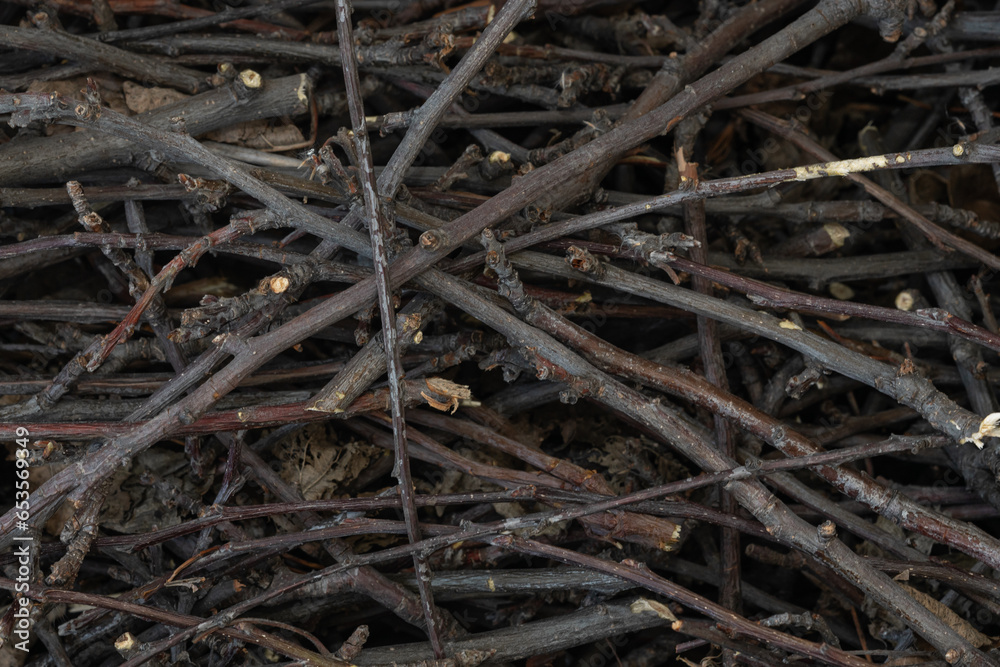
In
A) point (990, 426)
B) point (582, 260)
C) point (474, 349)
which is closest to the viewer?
point (990, 426)

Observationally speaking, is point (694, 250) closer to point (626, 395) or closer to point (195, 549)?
point (626, 395)

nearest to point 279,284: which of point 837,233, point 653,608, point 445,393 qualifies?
point 445,393

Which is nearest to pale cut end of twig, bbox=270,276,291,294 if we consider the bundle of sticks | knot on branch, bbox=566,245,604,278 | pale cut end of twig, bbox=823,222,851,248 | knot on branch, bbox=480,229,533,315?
the bundle of sticks

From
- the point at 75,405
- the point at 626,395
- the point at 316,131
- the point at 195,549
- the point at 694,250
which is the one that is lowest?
the point at 195,549

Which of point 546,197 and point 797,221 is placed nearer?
point 546,197

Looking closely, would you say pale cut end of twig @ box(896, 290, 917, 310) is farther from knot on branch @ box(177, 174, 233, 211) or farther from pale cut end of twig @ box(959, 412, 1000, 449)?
knot on branch @ box(177, 174, 233, 211)

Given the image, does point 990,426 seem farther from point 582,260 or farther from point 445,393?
point 445,393

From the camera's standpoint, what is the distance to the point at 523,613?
1.51 m

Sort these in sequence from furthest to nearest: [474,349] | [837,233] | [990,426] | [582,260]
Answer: [837,233]
[474,349]
[582,260]
[990,426]

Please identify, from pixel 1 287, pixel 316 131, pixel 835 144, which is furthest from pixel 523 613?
pixel 835 144

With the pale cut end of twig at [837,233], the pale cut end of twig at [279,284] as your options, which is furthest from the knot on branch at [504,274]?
the pale cut end of twig at [837,233]

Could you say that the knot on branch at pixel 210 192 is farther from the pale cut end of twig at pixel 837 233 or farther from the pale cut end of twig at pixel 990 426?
the pale cut end of twig at pixel 990 426

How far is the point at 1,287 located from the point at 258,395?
614mm

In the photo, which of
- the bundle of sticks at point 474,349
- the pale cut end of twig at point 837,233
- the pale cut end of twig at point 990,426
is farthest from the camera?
the pale cut end of twig at point 837,233
